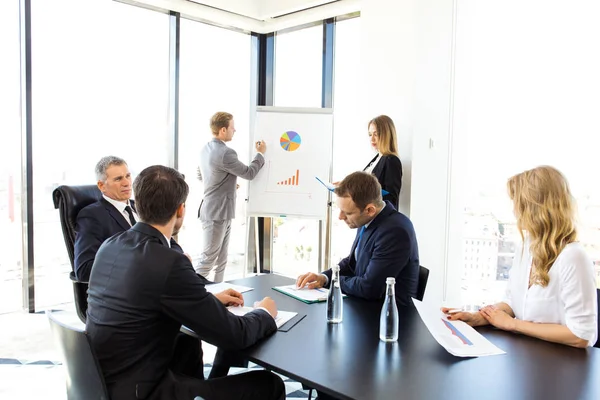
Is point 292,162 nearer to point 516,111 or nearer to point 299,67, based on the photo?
point 299,67

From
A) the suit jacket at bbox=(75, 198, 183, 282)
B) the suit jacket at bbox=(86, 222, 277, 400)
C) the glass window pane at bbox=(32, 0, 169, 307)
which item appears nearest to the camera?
the suit jacket at bbox=(86, 222, 277, 400)

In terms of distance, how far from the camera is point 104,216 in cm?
258

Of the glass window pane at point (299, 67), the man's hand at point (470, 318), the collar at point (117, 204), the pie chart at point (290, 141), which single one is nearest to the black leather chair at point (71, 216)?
the collar at point (117, 204)

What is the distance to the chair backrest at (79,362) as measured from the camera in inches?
53.8

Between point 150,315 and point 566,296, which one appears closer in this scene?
point 150,315

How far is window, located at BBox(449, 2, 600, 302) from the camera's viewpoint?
3469 mm

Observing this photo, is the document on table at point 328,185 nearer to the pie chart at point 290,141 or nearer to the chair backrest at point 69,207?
the pie chart at point 290,141

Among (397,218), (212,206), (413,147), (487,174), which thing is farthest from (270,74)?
(397,218)

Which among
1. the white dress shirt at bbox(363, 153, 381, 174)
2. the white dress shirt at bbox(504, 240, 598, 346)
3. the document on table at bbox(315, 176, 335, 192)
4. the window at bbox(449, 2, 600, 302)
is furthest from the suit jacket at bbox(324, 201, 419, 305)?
the document on table at bbox(315, 176, 335, 192)

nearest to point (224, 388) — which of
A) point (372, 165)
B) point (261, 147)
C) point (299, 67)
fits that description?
point (372, 165)

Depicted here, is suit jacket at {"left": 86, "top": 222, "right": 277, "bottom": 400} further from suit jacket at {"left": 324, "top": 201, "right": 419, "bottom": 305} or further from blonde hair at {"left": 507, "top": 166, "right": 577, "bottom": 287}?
blonde hair at {"left": 507, "top": 166, "right": 577, "bottom": 287}

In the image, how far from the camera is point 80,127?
13.9 feet

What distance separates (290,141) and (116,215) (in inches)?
89.6

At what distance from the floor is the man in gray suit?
1235 millimetres
